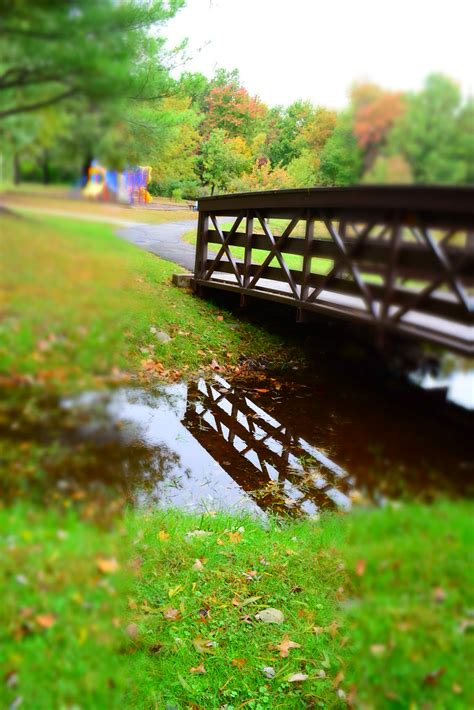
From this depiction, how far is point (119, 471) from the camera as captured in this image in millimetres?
1583

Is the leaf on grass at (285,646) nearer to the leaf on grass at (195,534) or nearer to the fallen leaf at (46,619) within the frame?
the leaf on grass at (195,534)

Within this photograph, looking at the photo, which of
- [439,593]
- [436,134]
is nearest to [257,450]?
[439,593]

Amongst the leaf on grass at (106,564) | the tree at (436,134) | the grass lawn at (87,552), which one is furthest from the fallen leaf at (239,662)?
the tree at (436,134)

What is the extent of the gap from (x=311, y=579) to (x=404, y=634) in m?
2.38

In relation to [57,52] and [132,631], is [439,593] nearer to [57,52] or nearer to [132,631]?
[57,52]

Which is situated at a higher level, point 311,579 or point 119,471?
point 119,471

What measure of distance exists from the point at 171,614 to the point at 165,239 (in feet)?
6.93

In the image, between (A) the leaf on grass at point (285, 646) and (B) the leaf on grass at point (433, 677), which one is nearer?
(B) the leaf on grass at point (433, 677)

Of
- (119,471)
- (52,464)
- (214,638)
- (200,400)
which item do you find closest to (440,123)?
(52,464)

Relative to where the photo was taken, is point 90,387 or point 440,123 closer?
point 440,123

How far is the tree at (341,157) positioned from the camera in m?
1.04

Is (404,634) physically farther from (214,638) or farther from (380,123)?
(214,638)

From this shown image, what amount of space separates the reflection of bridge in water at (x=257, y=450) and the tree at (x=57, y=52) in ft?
9.90

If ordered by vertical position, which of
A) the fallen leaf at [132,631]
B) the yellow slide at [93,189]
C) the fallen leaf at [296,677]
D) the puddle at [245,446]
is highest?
the yellow slide at [93,189]
